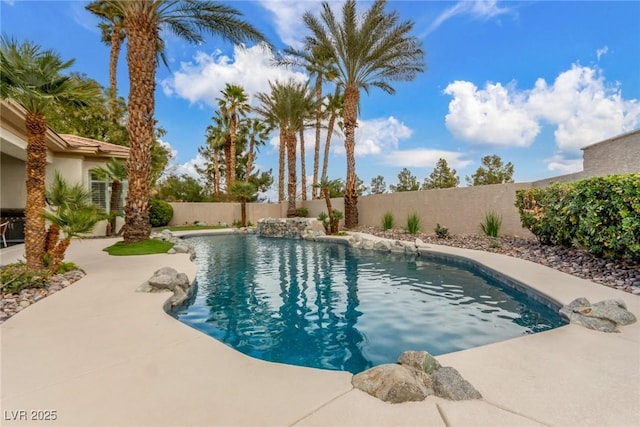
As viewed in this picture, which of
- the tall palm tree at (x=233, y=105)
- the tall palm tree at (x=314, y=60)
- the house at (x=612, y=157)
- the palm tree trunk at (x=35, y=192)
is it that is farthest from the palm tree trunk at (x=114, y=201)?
the house at (x=612, y=157)

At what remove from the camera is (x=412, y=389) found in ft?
7.45

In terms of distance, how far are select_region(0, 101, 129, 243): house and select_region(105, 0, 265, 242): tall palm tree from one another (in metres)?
1.71

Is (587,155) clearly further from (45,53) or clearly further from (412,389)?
(45,53)

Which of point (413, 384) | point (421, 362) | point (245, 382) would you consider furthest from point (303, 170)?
point (413, 384)

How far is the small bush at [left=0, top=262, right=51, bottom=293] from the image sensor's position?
4.83m

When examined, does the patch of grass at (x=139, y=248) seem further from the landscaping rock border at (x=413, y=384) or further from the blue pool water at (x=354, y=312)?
the landscaping rock border at (x=413, y=384)

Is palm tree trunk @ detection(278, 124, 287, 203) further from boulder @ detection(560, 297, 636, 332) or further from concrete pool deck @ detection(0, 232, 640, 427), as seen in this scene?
boulder @ detection(560, 297, 636, 332)

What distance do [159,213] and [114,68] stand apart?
10.3 meters

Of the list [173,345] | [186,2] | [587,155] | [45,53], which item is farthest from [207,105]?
[173,345]

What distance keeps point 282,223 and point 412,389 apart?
15910mm

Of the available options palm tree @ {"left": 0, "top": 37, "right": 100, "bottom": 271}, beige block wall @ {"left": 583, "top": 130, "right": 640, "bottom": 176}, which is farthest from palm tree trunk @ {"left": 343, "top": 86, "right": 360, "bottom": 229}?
palm tree @ {"left": 0, "top": 37, "right": 100, "bottom": 271}

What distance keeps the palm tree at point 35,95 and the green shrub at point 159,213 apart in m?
16.4

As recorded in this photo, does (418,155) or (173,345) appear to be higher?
(418,155)

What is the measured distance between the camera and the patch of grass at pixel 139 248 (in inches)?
368
